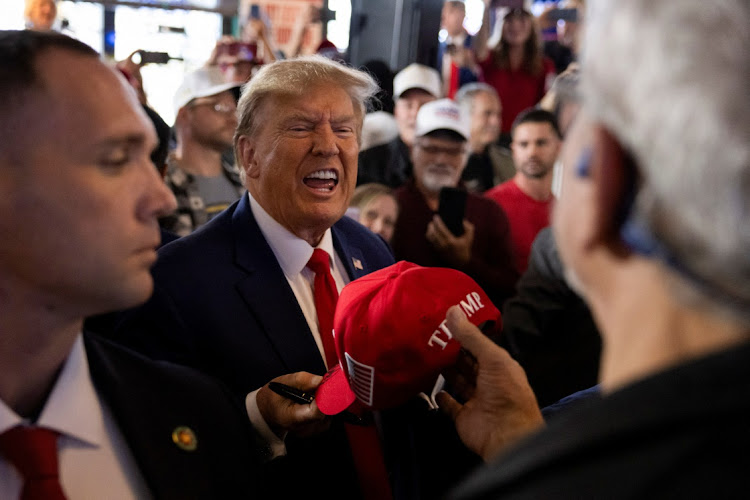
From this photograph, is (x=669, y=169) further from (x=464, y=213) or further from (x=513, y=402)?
(x=464, y=213)

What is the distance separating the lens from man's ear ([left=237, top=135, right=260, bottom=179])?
7.54ft

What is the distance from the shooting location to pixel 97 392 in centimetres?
139

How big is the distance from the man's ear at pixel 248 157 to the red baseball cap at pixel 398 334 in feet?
2.41

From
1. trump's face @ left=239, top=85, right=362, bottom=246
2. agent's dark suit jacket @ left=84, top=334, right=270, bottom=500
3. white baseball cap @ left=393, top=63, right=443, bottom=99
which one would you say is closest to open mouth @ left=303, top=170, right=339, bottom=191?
trump's face @ left=239, top=85, right=362, bottom=246

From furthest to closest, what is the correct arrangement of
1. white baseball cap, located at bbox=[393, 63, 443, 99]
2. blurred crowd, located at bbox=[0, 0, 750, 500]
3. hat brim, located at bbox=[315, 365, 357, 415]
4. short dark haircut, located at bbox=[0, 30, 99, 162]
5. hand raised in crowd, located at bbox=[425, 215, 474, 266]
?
1. white baseball cap, located at bbox=[393, 63, 443, 99]
2. hand raised in crowd, located at bbox=[425, 215, 474, 266]
3. hat brim, located at bbox=[315, 365, 357, 415]
4. short dark haircut, located at bbox=[0, 30, 99, 162]
5. blurred crowd, located at bbox=[0, 0, 750, 500]

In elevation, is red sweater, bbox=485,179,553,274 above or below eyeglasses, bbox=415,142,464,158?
below

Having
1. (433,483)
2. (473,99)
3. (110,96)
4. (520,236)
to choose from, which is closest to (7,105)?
(110,96)

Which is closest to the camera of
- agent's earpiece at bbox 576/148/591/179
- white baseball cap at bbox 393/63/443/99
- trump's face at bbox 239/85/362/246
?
agent's earpiece at bbox 576/148/591/179

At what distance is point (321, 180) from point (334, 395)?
2.48 ft

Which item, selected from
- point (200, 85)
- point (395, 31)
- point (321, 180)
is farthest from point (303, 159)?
point (395, 31)

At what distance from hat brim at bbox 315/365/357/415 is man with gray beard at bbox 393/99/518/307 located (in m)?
1.86

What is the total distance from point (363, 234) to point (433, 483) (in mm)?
866

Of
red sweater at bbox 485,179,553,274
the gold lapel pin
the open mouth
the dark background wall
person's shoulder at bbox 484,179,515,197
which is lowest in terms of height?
red sweater at bbox 485,179,553,274

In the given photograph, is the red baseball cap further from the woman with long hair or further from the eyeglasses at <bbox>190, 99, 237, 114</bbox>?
the woman with long hair
